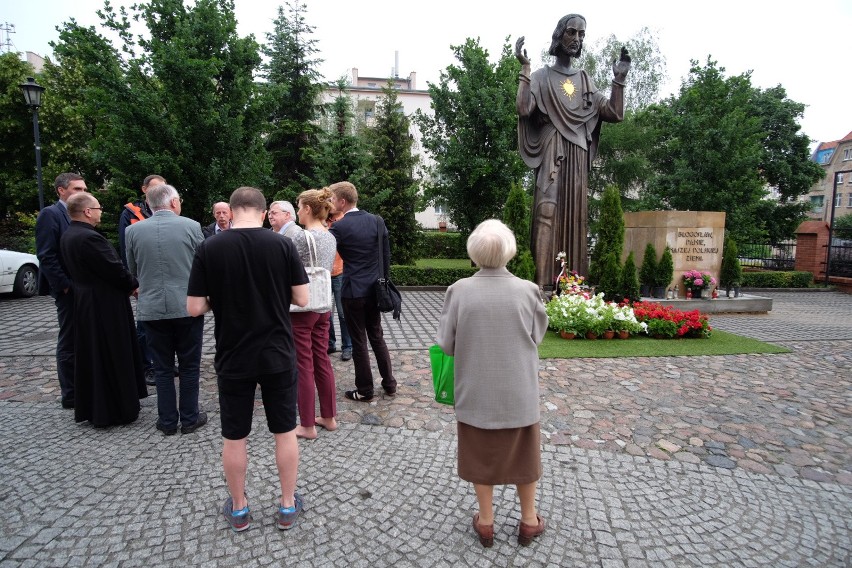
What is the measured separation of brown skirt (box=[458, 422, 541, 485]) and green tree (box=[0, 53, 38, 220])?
2147cm

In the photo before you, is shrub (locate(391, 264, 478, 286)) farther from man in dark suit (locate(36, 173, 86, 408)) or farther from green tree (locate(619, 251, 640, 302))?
man in dark suit (locate(36, 173, 86, 408))

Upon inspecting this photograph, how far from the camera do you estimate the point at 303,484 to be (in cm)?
329

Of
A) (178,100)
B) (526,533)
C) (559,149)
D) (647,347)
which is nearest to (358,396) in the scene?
(526,533)

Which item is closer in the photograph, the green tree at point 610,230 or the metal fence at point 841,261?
the green tree at point 610,230

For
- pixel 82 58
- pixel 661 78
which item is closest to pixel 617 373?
pixel 82 58

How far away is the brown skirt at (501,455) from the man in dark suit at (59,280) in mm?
4002

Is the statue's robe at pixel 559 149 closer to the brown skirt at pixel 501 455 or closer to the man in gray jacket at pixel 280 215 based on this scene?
the man in gray jacket at pixel 280 215

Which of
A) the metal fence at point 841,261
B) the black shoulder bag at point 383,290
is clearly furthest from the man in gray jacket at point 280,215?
the metal fence at point 841,261

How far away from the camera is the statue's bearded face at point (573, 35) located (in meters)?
8.36

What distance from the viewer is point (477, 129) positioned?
15938 millimetres

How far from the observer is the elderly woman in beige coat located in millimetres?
2521

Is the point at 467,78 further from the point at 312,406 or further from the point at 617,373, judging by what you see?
the point at 312,406

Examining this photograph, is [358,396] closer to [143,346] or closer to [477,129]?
[143,346]

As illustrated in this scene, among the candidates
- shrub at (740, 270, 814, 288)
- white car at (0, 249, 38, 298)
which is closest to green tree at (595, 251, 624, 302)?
shrub at (740, 270, 814, 288)
